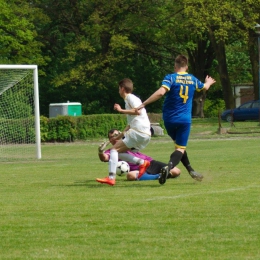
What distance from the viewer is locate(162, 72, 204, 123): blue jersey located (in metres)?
12.5

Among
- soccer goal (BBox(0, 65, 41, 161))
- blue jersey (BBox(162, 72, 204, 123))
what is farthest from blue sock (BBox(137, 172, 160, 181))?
soccer goal (BBox(0, 65, 41, 161))

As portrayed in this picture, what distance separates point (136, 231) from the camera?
25.5 ft

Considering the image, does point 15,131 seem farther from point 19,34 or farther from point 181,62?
point 19,34

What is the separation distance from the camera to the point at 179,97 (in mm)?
12578

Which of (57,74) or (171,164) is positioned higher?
(57,74)

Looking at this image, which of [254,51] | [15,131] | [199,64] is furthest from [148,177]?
[199,64]

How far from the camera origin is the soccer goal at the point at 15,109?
1015 inches

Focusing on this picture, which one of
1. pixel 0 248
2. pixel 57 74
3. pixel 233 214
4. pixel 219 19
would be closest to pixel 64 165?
pixel 233 214

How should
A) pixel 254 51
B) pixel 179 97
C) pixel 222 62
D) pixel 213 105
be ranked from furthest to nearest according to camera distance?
pixel 213 105 < pixel 222 62 < pixel 254 51 < pixel 179 97

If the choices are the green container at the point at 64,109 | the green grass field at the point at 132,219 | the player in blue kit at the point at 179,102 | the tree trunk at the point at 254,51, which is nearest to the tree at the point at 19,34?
the green container at the point at 64,109

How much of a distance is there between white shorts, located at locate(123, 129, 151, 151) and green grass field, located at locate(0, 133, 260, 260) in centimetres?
63

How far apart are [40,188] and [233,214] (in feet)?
15.6

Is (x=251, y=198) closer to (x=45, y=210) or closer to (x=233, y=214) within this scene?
(x=233, y=214)

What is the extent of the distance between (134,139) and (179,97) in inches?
36.8
